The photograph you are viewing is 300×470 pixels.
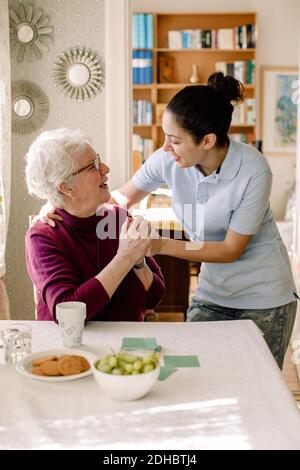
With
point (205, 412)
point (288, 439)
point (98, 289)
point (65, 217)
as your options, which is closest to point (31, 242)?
point (65, 217)

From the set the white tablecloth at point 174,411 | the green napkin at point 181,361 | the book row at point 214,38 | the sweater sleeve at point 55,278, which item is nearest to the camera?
the white tablecloth at point 174,411

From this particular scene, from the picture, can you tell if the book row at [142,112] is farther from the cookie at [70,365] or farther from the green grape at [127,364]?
the green grape at [127,364]

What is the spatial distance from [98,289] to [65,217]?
328 mm

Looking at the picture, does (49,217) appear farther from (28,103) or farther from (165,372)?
(28,103)

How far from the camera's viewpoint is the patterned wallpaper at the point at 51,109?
11.5 ft

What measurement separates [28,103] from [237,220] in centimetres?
176

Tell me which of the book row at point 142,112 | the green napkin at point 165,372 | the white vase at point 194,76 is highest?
the white vase at point 194,76

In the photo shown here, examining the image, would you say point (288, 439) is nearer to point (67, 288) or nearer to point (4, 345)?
point (4, 345)

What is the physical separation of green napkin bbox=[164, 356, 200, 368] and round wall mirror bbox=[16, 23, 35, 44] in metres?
2.32

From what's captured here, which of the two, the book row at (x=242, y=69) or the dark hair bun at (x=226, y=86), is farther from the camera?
the book row at (x=242, y=69)

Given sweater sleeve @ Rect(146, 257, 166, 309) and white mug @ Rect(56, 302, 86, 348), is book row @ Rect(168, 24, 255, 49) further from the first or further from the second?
white mug @ Rect(56, 302, 86, 348)

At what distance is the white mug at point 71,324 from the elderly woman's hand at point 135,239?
32 centimetres

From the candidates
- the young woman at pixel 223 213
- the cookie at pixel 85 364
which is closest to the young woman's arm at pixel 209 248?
the young woman at pixel 223 213

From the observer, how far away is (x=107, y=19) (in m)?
3.47
